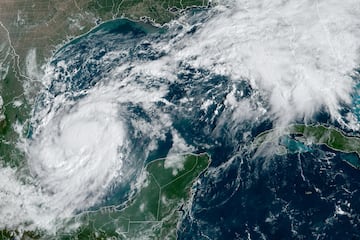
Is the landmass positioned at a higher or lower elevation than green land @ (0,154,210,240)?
higher

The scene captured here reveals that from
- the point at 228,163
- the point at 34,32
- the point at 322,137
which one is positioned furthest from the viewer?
the point at 34,32

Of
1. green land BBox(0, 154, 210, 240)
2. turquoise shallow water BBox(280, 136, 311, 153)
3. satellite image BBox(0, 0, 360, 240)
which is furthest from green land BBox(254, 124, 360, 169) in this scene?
green land BBox(0, 154, 210, 240)

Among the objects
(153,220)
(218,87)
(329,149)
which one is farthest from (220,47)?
(153,220)

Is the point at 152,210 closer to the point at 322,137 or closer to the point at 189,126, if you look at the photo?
the point at 189,126

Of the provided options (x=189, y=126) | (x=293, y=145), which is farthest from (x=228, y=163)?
(x=293, y=145)

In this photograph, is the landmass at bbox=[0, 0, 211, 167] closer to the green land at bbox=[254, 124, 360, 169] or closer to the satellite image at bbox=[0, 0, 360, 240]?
the satellite image at bbox=[0, 0, 360, 240]
